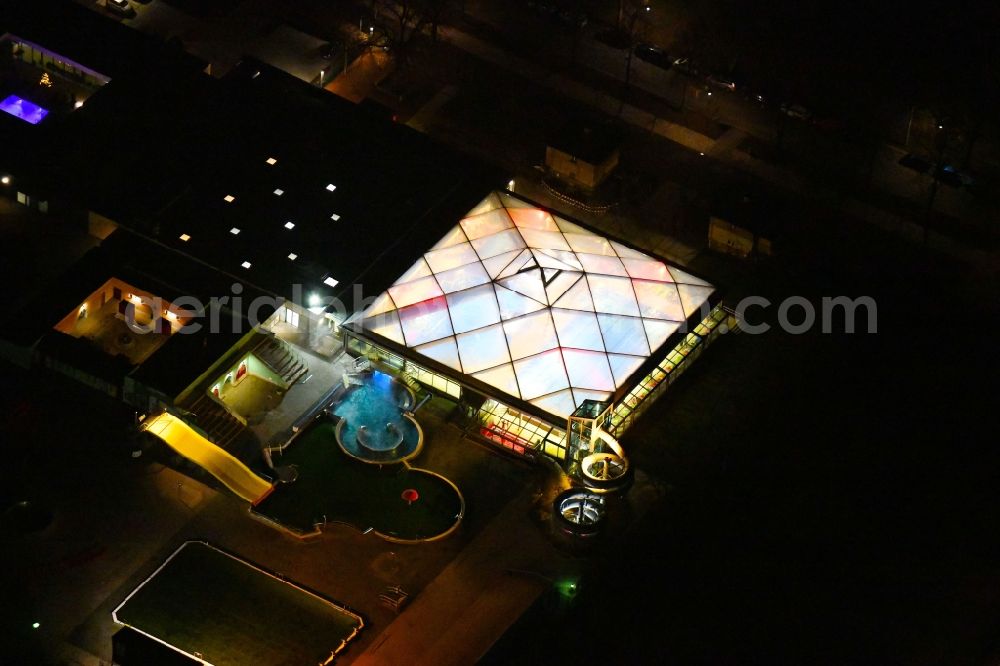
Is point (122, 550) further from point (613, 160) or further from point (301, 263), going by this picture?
point (613, 160)

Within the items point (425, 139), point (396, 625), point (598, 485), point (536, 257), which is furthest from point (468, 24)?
point (396, 625)

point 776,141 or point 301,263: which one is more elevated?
point 776,141

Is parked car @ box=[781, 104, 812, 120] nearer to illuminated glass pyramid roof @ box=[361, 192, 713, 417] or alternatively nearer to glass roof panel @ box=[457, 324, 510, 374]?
illuminated glass pyramid roof @ box=[361, 192, 713, 417]

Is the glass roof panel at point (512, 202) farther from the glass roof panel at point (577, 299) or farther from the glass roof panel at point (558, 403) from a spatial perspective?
the glass roof panel at point (558, 403)

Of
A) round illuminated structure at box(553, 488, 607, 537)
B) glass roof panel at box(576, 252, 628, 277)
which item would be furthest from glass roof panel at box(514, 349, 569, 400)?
glass roof panel at box(576, 252, 628, 277)

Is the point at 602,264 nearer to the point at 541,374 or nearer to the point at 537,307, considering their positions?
the point at 537,307

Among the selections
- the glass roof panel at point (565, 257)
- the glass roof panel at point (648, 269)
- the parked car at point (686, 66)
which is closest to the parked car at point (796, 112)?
the parked car at point (686, 66)
